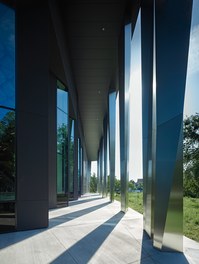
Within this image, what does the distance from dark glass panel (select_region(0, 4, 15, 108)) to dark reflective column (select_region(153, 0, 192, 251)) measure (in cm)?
449

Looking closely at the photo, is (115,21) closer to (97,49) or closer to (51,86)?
(97,49)

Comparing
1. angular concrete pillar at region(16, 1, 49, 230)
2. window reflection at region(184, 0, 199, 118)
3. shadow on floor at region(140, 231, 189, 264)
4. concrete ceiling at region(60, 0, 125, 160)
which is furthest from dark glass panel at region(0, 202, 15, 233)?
concrete ceiling at region(60, 0, 125, 160)

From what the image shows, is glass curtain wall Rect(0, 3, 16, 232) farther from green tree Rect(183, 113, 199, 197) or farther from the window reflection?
green tree Rect(183, 113, 199, 197)

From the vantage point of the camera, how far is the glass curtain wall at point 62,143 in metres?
17.5

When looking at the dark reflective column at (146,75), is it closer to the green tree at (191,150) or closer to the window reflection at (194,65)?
the window reflection at (194,65)

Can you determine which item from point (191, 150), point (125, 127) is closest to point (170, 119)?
point (125, 127)

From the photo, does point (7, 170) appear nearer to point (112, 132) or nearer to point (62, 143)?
point (62, 143)

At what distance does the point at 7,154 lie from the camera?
8.83m

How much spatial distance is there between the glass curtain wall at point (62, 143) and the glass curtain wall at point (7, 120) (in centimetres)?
820

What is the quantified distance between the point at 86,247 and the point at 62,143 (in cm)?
1178

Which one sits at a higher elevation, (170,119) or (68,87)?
(68,87)

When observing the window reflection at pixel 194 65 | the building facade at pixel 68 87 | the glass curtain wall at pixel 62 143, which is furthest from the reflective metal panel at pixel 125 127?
the window reflection at pixel 194 65

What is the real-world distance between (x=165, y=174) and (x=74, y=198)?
19.4 metres

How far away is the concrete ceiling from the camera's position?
11.9 m
